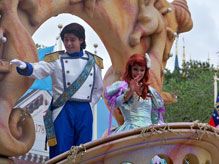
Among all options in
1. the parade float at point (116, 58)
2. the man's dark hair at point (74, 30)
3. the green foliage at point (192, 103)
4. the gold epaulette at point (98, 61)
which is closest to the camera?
the parade float at point (116, 58)

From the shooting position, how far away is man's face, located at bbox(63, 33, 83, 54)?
4.38m

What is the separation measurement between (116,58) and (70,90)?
4.90ft

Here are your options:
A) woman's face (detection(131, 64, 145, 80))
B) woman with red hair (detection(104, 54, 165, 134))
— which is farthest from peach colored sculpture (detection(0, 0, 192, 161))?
woman's face (detection(131, 64, 145, 80))

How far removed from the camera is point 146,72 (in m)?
4.14

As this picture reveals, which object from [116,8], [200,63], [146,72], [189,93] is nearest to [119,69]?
[116,8]

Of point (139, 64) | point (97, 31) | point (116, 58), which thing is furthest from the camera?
point (116, 58)

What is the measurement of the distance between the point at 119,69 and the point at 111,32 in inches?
20.2

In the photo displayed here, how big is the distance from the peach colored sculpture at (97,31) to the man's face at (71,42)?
0.34 metres

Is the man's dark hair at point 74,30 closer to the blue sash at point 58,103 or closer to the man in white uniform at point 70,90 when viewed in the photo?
the man in white uniform at point 70,90

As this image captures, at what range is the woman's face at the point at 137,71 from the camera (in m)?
4.09

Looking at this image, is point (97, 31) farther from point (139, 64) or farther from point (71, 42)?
point (139, 64)

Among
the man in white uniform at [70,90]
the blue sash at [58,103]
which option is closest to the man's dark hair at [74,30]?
the man in white uniform at [70,90]

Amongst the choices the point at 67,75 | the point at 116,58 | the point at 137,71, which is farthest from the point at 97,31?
the point at 137,71

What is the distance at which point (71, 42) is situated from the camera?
4391mm
